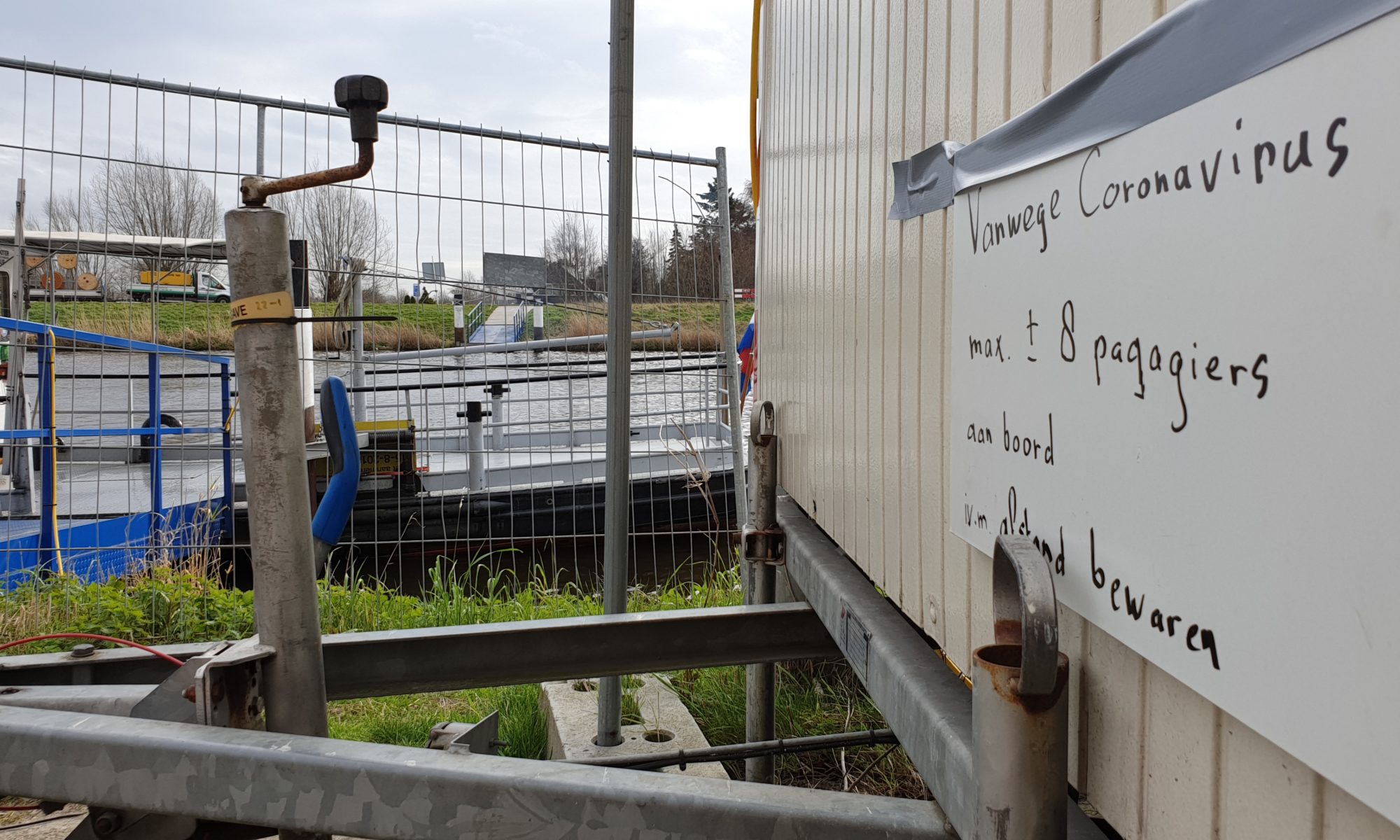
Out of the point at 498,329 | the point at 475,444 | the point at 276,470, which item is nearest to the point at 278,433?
the point at 276,470

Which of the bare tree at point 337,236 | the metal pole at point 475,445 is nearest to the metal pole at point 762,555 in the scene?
the bare tree at point 337,236

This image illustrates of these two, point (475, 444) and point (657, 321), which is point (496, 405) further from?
point (657, 321)

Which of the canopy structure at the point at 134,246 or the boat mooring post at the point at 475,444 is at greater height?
the canopy structure at the point at 134,246

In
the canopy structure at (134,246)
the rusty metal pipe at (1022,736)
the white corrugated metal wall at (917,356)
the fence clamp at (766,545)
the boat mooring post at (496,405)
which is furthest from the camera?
the boat mooring post at (496,405)

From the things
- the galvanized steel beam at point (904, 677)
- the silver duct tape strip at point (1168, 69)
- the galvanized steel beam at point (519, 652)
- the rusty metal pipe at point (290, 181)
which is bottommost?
the galvanized steel beam at point (519, 652)

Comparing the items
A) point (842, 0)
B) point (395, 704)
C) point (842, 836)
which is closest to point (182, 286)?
point (395, 704)

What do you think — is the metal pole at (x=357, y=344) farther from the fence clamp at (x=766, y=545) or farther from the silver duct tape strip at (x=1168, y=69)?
the silver duct tape strip at (x=1168, y=69)

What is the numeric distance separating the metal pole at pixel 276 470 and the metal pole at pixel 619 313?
1181 mm

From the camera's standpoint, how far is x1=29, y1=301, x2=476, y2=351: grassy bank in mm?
4742

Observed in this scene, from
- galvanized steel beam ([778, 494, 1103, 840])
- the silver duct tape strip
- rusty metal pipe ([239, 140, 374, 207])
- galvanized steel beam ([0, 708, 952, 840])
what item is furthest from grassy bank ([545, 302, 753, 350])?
the silver duct tape strip

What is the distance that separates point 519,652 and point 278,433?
66 cm

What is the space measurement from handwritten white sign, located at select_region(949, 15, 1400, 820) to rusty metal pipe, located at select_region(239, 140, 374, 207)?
3.25 feet

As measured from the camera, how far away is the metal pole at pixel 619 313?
103 inches

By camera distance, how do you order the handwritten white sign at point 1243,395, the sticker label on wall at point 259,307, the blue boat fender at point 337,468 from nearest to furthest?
1. the handwritten white sign at point 1243,395
2. the sticker label on wall at point 259,307
3. the blue boat fender at point 337,468
